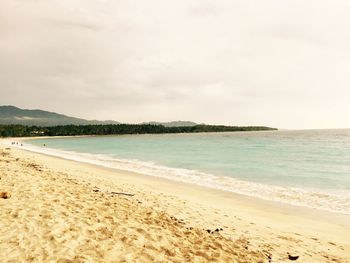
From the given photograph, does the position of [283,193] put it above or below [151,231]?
below

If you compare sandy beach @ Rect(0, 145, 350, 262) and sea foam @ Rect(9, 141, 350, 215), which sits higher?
sandy beach @ Rect(0, 145, 350, 262)

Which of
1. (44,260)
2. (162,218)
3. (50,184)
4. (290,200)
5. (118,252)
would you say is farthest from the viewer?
(290,200)

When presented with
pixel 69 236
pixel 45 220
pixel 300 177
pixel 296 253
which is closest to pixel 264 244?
pixel 296 253

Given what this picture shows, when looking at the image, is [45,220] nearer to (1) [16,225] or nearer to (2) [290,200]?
(1) [16,225]

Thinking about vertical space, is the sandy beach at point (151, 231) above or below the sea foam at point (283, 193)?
above

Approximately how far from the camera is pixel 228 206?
15.2 m

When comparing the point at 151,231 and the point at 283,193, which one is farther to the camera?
the point at 283,193

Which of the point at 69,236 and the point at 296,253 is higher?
the point at 69,236

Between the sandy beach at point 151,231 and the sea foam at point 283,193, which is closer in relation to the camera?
the sandy beach at point 151,231

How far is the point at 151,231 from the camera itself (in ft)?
29.8

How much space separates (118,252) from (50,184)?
29.6 ft

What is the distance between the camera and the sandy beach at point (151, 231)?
24.6 feet

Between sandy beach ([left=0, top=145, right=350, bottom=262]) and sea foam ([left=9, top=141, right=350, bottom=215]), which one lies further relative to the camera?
sea foam ([left=9, top=141, right=350, bottom=215])

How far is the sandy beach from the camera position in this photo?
24.6ft
